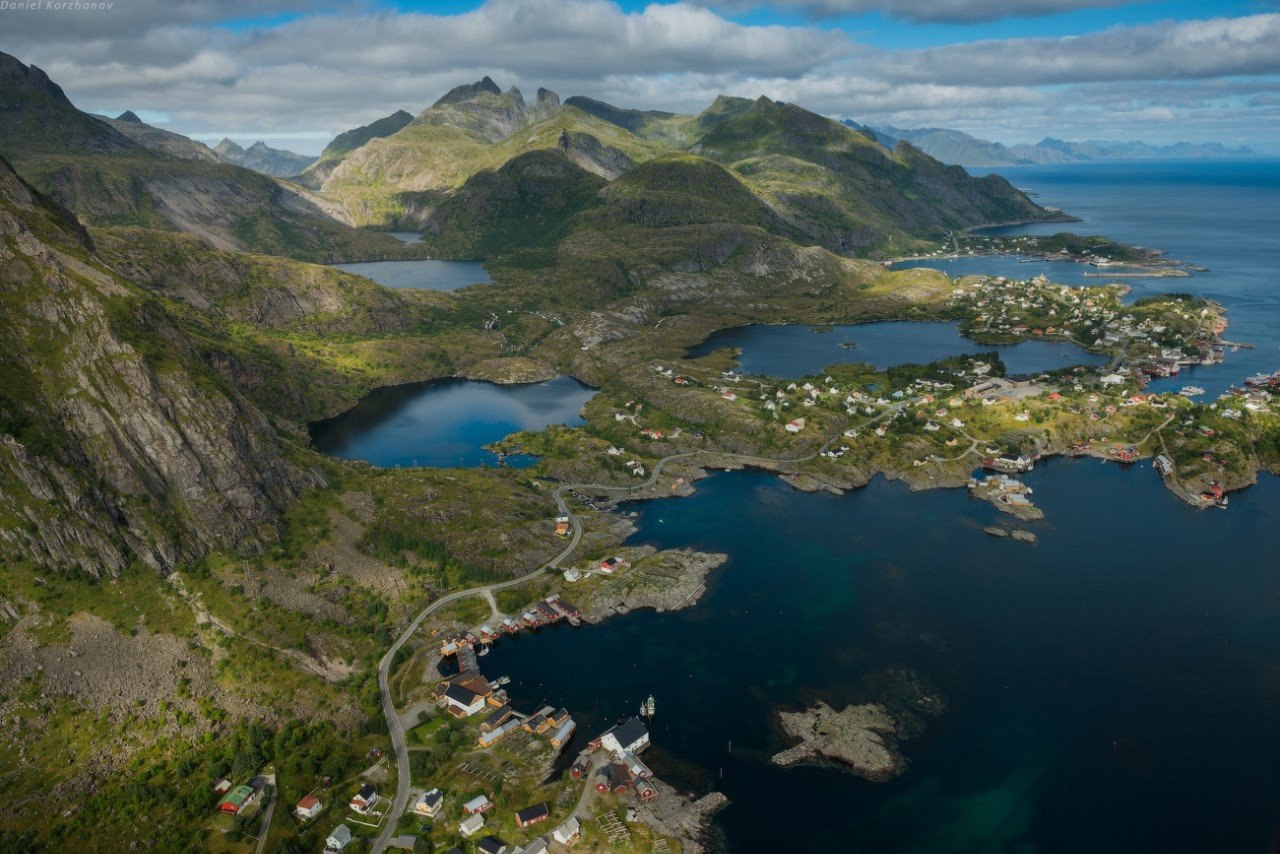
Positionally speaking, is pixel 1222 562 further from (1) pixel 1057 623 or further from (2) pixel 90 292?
(2) pixel 90 292

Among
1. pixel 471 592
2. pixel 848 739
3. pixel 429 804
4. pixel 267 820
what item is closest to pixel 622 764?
pixel 429 804

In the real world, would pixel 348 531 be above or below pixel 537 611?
above

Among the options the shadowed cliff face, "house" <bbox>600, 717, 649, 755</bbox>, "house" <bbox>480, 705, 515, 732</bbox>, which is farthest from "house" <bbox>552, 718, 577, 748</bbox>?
the shadowed cliff face

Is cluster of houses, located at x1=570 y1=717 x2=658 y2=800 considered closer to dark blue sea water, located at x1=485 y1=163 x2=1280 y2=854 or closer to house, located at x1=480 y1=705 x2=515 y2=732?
dark blue sea water, located at x1=485 y1=163 x2=1280 y2=854

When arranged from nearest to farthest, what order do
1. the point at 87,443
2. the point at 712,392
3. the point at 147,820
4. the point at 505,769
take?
the point at 147,820
the point at 505,769
the point at 87,443
the point at 712,392

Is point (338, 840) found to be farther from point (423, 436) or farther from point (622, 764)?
point (423, 436)

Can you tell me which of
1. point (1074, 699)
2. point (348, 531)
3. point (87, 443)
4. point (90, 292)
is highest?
point (90, 292)

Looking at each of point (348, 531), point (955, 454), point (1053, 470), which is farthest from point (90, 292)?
point (1053, 470)
